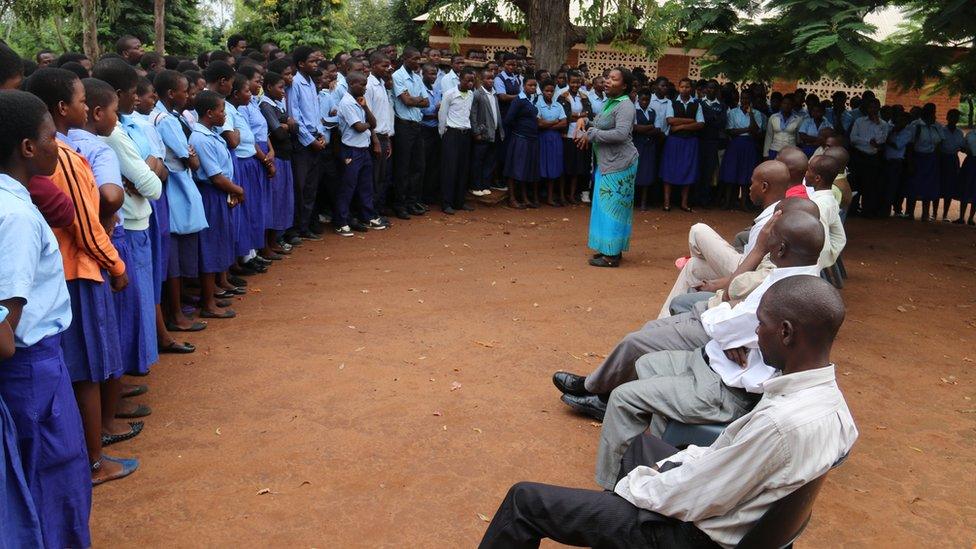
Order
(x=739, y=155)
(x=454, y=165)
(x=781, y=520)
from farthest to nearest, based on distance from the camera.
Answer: (x=739, y=155) → (x=454, y=165) → (x=781, y=520)

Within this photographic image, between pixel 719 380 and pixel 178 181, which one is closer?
pixel 719 380

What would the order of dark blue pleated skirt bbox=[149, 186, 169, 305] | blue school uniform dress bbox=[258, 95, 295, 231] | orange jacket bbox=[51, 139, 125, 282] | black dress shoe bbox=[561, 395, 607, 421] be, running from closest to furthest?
1. orange jacket bbox=[51, 139, 125, 282]
2. black dress shoe bbox=[561, 395, 607, 421]
3. dark blue pleated skirt bbox=[149, 186, 169, 305]
4. blue school uniform dress bbox=[258, 95, 295, 231]

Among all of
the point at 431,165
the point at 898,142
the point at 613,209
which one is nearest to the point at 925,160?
the point at 898,142

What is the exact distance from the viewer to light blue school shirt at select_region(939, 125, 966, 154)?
474 inches

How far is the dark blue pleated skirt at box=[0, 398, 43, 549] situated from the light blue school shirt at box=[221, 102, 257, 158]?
4.12m

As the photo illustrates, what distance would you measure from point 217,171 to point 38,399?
10.9ft

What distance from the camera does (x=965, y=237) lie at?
37.5 ft

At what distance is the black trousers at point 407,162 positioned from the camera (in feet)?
32.8

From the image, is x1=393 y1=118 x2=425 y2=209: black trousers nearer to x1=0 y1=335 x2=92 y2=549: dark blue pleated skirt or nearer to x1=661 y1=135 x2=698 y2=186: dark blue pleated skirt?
x1=661 y1=135 x2=698 y2=186: dark blue pleated skirt

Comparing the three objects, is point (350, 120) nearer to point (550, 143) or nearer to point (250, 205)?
point (250, 205)

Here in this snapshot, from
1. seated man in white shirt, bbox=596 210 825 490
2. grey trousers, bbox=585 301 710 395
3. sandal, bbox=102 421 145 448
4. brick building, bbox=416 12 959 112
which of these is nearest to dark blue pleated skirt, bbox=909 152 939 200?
brick building, bbox=416 12 959 112

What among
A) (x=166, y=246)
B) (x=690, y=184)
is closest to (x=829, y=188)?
(x=166, y=246)

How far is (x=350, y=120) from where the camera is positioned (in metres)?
8.78

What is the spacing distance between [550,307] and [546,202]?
5448mm
